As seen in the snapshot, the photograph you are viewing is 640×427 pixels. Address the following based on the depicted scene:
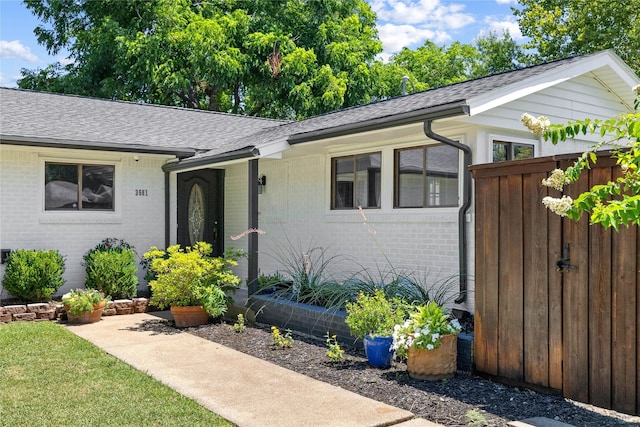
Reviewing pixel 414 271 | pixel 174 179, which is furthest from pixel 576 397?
pixel 174 179

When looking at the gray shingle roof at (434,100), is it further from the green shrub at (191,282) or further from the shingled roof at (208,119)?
the green shrub at (191,282)

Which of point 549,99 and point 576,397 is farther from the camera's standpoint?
point 549,99

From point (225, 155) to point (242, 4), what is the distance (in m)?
15.6

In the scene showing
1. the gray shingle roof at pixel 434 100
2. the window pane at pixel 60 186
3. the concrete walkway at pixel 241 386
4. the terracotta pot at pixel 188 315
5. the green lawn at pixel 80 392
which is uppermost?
the gray shingle roof at pixel 434 100

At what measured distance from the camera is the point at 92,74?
20781 millimetres

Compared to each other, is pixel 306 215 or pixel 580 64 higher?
pixel 580 64

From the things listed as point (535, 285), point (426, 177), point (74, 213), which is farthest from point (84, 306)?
point (535, 285)

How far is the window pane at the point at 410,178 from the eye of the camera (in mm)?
7957

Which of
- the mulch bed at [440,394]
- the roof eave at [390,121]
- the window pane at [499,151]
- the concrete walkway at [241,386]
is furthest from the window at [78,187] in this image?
the window pane at [499,151]

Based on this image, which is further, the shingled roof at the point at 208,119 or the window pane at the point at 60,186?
the window pane at the point at 60,186

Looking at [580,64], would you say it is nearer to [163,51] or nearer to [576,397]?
[576,397]

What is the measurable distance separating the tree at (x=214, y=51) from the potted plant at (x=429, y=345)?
51.4ft

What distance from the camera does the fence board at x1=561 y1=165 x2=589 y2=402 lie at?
460 centimetres

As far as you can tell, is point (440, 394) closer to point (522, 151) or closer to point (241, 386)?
point (241, 386)
